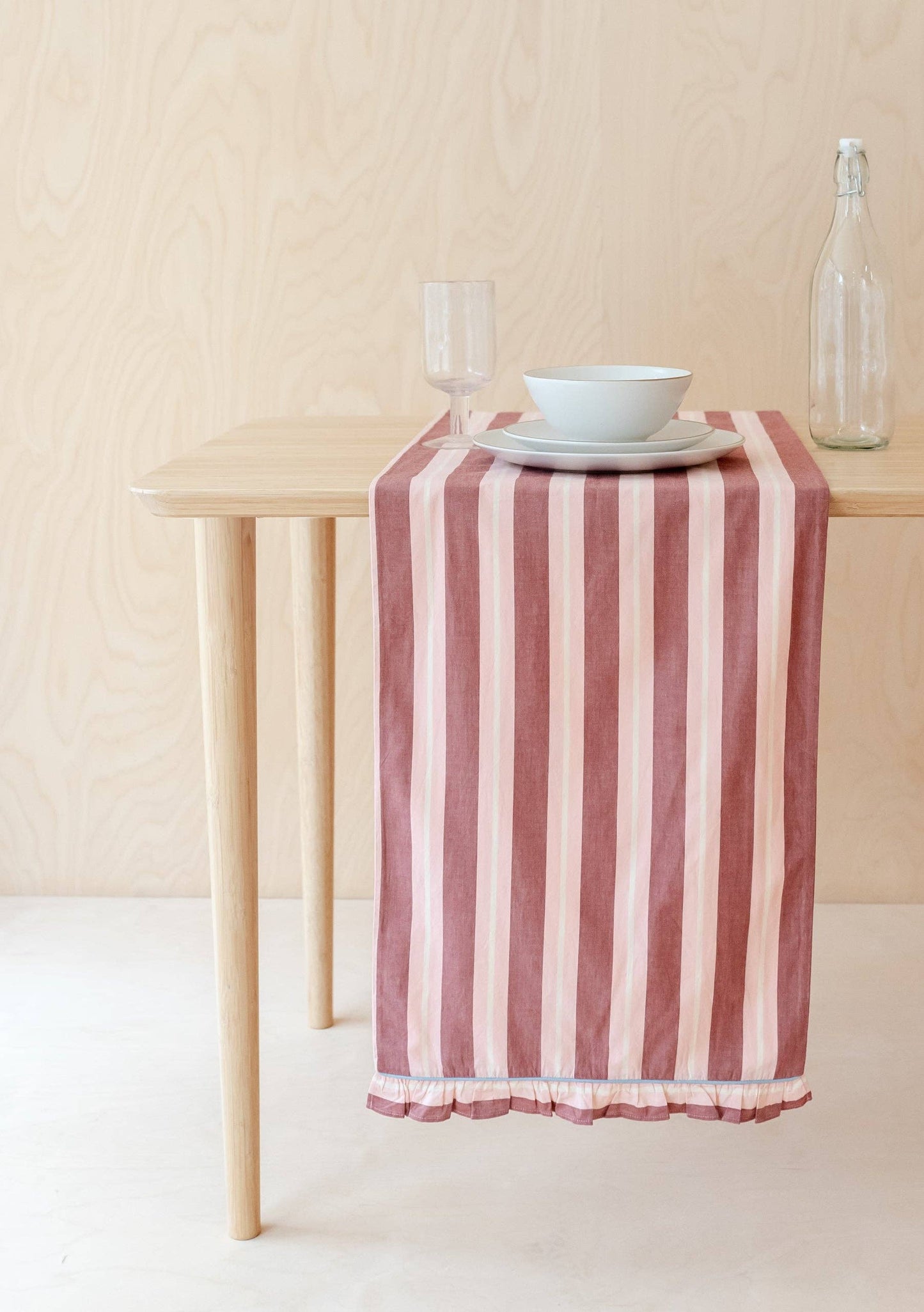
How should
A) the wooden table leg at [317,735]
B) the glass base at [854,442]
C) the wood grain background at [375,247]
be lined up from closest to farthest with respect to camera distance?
the glass base at [854,442], the wooden table leg at [317,735], the wood grain background at [375,247]

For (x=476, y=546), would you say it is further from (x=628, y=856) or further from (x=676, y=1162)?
(x=676, y=1162)

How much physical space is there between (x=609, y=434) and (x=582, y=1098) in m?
0.53

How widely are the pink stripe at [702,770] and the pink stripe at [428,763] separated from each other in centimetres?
19

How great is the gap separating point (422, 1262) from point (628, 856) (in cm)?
40

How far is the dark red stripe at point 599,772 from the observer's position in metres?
0.97

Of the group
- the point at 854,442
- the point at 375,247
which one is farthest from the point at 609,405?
the point at 375,247

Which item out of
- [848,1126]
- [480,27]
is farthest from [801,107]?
[848,1126]

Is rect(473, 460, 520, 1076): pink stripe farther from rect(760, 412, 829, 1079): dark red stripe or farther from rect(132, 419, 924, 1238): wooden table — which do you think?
rect(760, 412, 829, 1079): dark red stripe

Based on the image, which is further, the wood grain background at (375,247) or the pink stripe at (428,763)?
the wood grain background at (375,247)

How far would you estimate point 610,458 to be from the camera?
0.99 meters

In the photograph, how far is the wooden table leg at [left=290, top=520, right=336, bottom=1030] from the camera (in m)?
1.38

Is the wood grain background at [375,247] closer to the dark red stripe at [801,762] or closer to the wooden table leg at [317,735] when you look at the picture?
the wooden table leg at [317,735]

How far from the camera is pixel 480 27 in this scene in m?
1.53

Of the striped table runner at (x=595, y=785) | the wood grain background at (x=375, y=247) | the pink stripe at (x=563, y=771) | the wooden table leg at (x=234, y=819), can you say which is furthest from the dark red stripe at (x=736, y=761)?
the wood grain background at (x=375, y=247)
